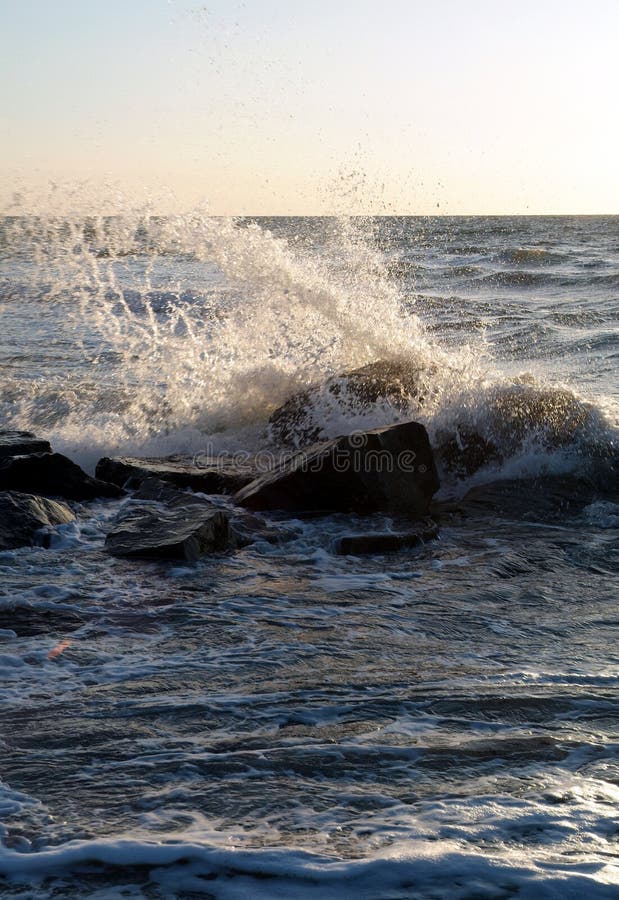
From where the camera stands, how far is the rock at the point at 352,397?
24.4 feet

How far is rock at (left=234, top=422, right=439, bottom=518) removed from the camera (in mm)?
5938

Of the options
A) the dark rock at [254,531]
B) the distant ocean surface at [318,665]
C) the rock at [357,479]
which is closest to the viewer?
the distant ocean surface at [318,665]

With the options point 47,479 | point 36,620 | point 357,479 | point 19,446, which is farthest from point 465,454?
point 36,620

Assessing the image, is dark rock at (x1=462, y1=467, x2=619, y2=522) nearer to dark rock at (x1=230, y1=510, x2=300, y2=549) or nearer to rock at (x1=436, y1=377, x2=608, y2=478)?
rock at (x1=436, y1=377, x2=608, y2=478)

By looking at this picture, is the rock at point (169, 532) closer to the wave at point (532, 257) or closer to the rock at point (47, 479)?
the rock at point (47, 479)

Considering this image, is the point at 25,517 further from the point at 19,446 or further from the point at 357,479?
the point at 357,479

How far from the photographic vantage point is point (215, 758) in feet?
9.37

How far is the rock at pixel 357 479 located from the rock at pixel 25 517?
3.78ft

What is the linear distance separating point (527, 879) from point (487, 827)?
0.23 metres

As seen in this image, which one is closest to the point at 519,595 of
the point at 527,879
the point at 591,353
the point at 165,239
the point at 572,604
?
the point at 572,604

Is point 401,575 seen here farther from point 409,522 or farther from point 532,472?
point 532,472

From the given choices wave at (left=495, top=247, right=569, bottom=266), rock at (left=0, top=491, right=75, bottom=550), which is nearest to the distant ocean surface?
rock at (left=0, top=491, right=75, bottom=550)

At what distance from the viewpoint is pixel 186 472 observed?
670 centimetres

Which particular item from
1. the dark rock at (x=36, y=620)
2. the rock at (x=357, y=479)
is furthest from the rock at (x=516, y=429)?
the dark rock at (x=36, y=620)
